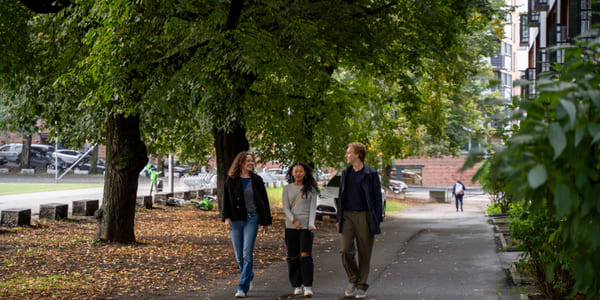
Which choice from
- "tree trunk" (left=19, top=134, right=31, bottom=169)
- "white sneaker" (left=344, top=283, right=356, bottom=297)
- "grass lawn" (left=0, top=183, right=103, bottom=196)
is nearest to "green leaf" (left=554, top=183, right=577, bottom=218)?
"white sneaker" (left=344, top=283, right=356, bottom=297)

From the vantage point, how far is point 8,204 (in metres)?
22.6

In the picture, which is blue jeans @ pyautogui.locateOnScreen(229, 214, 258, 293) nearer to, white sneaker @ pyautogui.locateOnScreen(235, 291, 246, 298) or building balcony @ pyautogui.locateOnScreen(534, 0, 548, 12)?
white sneaker @ pyautogui.locateOnScreen(235, 291, 246, 298)

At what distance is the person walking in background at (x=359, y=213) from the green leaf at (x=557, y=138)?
5584 mm

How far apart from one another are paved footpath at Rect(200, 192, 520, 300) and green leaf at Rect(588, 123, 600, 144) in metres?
5.72

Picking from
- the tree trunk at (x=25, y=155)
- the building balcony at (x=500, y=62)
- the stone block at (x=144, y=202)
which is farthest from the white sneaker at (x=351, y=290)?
the building balcony at (x=500, y=62)

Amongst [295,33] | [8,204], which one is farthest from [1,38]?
[8,204]

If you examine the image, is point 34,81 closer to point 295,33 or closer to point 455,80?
point 295,33

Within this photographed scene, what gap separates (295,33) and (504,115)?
411 inches

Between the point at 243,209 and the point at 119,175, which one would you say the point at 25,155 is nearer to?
the point at 119,175

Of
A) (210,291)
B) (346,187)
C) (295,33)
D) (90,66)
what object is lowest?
(210,291)

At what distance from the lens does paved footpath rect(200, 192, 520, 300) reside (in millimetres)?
8023

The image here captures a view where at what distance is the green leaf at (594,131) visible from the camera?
208 cm

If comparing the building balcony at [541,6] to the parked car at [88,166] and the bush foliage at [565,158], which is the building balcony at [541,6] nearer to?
the bush foliage at [565,158]

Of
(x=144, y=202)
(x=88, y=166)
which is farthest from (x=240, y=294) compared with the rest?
(x=88, y=166)
